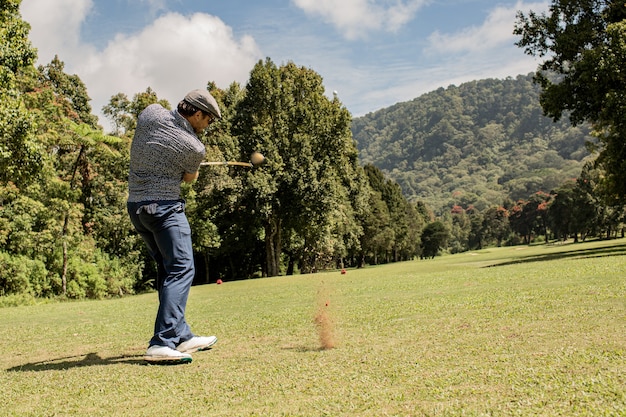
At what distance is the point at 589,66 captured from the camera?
25.8m

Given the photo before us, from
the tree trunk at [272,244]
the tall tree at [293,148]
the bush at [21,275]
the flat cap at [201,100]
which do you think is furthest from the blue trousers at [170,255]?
the tree trunk at [272,244]

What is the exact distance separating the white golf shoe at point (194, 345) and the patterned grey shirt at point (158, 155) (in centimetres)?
149

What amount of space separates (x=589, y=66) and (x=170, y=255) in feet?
85.3

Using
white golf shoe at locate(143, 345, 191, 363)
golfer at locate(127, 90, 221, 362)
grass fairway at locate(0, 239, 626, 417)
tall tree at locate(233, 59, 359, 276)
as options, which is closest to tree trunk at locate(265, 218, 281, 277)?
tall tree at locate(233, 59, 359, 276)

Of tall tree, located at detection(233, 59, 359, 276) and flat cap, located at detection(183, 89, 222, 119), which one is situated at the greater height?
tall tree, located at detection(233, 59, 359, 276)

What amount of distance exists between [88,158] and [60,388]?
105 feet

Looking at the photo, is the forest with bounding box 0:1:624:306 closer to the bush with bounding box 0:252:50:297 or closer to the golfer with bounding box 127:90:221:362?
the bush with bounding box 0:252:50:297

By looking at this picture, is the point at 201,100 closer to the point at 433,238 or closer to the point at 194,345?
the point at 194,345

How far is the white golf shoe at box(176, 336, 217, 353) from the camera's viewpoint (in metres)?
5.54

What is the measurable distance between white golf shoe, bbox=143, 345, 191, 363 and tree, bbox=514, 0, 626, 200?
2505 centimetres

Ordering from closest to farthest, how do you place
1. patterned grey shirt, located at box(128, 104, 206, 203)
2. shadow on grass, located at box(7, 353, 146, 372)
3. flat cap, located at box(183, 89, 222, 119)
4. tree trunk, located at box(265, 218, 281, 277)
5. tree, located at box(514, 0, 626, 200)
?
1. shadow on grass, located at box(7, 353, 146, 372)
2. patterned grey shirt, located at box(128, 104, 206, 203)
3. flat cap, located at box(183, 89, 222, 119)
4. tree, located at box(514, 0, 626, 200)
5. tree trunk, located at box(265, 218, 281, 277)

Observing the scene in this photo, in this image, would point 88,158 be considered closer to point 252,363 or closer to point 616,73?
point 616,73

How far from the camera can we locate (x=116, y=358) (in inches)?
221

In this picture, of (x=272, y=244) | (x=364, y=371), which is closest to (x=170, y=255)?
(x=364, y=371)
